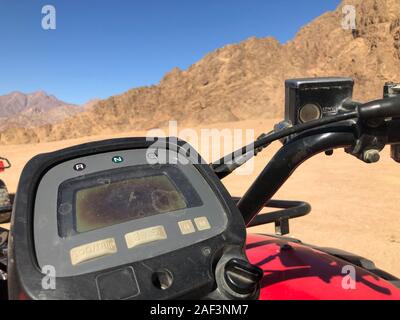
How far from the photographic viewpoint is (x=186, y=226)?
1441mm

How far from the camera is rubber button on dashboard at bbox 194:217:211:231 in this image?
1454mm

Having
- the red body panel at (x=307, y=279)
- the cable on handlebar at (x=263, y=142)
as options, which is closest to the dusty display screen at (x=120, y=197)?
the cable on handlebar at (x=263, y=142)

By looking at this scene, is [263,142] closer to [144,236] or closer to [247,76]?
[144,236]

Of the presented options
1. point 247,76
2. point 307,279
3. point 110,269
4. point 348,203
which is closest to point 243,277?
point 110,269

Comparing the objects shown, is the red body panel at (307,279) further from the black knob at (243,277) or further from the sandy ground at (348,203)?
the sandy ground at (348,203)

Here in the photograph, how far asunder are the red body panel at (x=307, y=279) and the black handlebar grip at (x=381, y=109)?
0.68 metres

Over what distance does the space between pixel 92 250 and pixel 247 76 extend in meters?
50.3

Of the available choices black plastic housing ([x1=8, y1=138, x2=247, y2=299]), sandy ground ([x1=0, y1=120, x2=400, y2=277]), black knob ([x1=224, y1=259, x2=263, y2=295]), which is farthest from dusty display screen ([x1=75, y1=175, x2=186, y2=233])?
sandy ground ([x1=0, y1=120, x2=400, y2=277])

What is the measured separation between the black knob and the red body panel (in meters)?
0.53

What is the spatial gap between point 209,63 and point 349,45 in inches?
757

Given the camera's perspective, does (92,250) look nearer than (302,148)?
Yes

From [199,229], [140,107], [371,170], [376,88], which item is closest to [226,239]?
[199,229]

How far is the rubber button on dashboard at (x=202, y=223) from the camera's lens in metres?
1.45

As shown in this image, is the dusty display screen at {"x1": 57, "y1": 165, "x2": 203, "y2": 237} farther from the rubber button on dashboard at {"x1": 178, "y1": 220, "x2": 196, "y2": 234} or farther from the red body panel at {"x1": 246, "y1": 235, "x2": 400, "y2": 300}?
the red body panel at {"x1": 246, "y1": 235, "x2": 400, "y2": 300}
